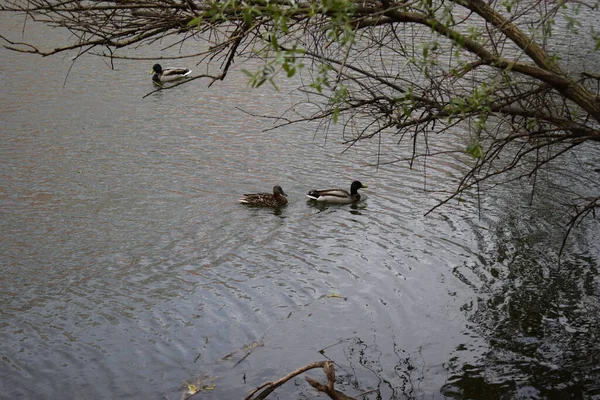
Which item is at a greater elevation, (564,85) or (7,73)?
(564,85)

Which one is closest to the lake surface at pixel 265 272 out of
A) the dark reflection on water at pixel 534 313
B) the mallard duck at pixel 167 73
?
the dark reflection on water at pixel 534 313

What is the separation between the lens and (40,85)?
17609 millimetres

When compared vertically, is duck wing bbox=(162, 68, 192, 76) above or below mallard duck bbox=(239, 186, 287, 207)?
above

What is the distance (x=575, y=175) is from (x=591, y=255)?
3.11 meters

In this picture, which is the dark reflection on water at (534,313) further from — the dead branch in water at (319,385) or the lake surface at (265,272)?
the dead branch in water at (319,385)

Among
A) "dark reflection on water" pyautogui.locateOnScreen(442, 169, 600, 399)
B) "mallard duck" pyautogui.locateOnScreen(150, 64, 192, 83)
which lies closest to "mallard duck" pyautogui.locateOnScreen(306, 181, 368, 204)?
"dark reflection on water" pyautogui.locateOnScreen(442, 169, 600, 399)

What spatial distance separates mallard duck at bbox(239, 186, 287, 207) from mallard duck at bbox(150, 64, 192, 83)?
6883 millimetres

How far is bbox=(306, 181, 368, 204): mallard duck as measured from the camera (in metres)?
12.2

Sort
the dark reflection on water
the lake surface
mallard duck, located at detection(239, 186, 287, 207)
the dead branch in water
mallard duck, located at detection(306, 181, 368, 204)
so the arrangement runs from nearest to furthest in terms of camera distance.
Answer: the dead branch in water, the dark reflection on water, the lake surface, mallard duck, located at detection(239, 186, 287, 207), mallard duck, located at detection(306, 181, 368, 204)

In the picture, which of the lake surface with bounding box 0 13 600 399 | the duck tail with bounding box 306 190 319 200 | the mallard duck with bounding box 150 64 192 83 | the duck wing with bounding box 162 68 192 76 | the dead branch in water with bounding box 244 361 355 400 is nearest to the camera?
the dead branch in water with bounding box 244 361 355 400

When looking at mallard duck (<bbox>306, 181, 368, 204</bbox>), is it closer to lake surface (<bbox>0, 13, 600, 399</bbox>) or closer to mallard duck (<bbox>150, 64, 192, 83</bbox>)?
lake surface (<bbox>0, 13, 600, 399</bbox>)

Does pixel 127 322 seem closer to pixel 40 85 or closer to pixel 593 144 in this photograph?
pixel 593 144

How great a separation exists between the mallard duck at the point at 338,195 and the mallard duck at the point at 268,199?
510 millimetres

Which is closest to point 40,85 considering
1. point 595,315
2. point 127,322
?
point 127,322
